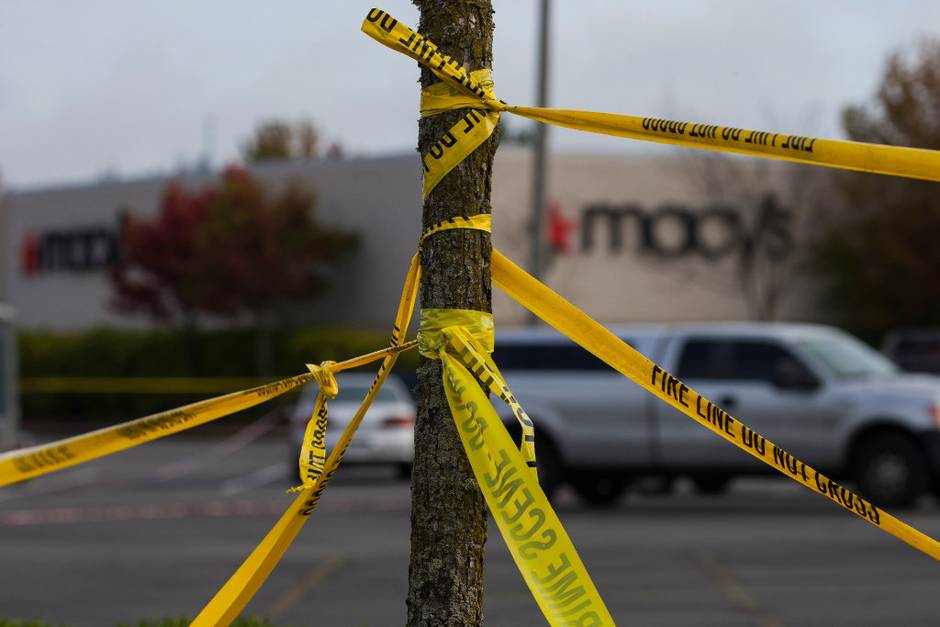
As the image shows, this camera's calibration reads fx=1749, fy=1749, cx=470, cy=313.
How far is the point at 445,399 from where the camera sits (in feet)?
15.4

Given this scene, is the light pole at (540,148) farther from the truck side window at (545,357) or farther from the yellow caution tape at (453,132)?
the yellow caution tape at (453,132)

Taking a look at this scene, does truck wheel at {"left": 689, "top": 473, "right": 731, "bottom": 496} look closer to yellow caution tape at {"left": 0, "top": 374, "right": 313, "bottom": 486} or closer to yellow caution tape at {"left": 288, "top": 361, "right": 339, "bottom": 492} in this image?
yellow caution tape at {"left": 288, "top": 361, "right": 339, "bottom": 492}

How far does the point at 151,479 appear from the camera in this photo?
2442 cm

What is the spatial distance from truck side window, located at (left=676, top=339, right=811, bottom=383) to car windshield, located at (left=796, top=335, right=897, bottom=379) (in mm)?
272

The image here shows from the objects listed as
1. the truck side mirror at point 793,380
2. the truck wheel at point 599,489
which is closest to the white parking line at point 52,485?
the truck wheel at point 599,489

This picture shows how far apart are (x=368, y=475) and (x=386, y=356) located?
66.1 feet

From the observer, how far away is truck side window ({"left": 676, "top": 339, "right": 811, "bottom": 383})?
58.2ft

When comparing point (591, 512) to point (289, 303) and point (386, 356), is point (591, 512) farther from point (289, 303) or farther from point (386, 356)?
point (289, 303)

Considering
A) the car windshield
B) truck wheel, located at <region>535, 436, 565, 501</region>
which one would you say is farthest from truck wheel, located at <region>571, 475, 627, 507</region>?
the car windshield

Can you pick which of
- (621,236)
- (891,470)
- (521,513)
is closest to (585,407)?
(891,470)

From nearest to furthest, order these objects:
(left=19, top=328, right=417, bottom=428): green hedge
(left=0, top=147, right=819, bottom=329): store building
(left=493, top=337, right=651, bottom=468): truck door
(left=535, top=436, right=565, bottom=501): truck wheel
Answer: (left=493, top=337, right=651, bottom=468): truck door
(left=535, top=436, right=565, bottom=501): truck wheel
(left=0, top=147, right=819, bottom=329): store building
(left=19, top=328, right=417, bottom=428): green hedge

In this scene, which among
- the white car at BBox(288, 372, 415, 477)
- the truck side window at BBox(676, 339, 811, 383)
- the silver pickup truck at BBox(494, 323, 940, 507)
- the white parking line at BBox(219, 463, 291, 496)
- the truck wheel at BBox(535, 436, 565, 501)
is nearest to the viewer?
the silver pickup truck at BBox(494, 323, 940, 507)

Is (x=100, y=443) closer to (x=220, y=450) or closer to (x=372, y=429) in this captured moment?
(x=372, y=429)

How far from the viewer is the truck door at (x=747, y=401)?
56.4ft
